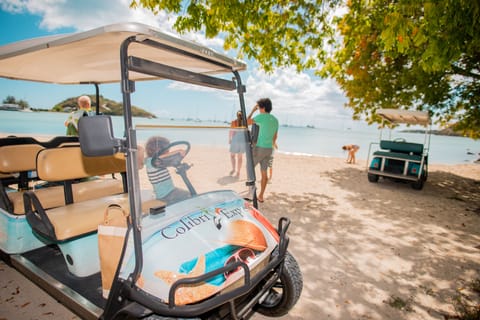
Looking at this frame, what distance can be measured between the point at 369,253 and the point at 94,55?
4.07m

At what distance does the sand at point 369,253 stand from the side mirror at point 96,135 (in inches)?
37.0

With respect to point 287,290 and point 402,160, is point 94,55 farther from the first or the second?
point 402,160

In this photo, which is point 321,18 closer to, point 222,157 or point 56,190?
point 222,157

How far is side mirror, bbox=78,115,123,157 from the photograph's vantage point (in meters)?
1.48

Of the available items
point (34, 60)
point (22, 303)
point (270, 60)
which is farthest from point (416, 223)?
point (34, 60)

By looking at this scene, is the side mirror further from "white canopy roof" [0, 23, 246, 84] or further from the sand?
the sand

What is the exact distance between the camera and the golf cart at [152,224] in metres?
1.50

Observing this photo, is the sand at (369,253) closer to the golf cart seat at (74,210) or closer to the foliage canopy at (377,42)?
the golf cart seat at (74,210)

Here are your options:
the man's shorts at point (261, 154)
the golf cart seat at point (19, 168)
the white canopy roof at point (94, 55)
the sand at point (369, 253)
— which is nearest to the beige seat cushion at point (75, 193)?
the golf cart seat at point (19, 168)

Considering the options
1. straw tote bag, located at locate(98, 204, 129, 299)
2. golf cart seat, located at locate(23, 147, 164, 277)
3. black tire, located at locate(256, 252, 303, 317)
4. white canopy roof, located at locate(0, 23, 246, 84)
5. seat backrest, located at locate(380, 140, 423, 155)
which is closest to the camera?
white canopy roof, located at locate(0, 23, 246, 84)

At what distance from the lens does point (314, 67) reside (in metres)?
6.57

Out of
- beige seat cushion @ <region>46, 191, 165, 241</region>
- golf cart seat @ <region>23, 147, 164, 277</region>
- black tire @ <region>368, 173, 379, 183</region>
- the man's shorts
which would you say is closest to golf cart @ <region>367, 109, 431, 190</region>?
Result: black tire @ <region>368, 173, 379, 183</region>

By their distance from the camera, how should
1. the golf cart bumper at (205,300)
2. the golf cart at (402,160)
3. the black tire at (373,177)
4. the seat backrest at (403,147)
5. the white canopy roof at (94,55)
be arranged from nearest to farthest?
the golf cart bumper at (205,300)
the white canopy roof at (94,55)
the golf cart at (402,160)
the seat backrest at (403,147)
the black tire at (373,177)

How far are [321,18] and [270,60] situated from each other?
55.5 inches
